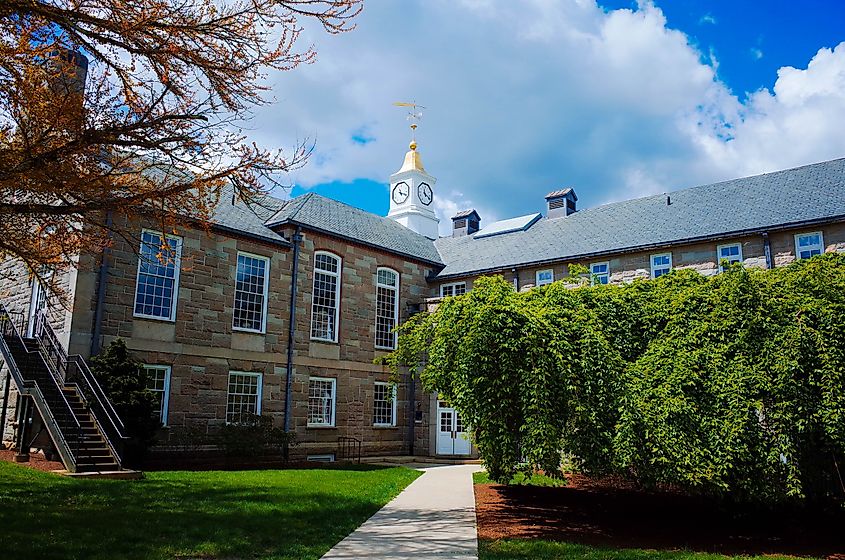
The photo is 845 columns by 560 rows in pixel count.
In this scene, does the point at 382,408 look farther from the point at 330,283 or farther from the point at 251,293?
the point at 251,293

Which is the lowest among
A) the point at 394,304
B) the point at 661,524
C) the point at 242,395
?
the point at 661,524

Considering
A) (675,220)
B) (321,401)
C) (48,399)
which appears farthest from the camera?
(675,220)

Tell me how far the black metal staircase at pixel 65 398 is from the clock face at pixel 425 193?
65.9 ft

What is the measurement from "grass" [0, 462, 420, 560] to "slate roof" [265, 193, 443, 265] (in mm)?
10104

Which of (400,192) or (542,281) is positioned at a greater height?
(400,192)

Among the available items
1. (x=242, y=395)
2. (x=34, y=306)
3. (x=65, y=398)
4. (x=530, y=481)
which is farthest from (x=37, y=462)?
(x=530, y=481)

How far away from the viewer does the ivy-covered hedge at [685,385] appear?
873 cm

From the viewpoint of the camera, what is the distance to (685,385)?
29.9 feet

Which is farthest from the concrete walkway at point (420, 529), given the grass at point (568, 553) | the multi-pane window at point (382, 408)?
the multi-pane window at point (382, 408)

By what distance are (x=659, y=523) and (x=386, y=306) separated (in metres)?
15.0

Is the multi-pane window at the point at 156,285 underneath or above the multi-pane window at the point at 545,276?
underneath

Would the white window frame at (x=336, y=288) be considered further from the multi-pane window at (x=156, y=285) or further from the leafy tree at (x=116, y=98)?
the leafy tree at (x=116, y=98)

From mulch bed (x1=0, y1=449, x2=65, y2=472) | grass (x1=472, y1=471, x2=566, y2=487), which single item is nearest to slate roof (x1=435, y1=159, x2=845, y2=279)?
grass (x1=472, y1=471, x2=566, y2=487)

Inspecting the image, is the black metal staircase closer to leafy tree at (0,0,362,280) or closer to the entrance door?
the entrance door
